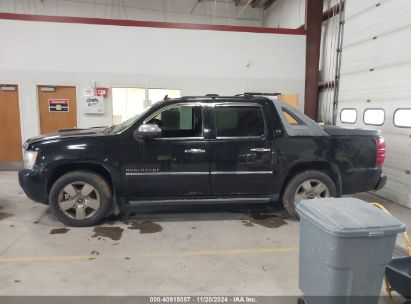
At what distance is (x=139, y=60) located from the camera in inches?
316

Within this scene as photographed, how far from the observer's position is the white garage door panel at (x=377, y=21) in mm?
5232

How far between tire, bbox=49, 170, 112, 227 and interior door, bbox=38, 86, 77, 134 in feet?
14.7

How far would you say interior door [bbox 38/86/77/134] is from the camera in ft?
26.1

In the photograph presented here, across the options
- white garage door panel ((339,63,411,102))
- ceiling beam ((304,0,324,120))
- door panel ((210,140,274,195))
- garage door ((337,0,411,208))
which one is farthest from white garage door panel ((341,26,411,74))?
door panel ((210,140,274,195))

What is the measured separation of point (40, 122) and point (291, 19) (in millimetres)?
8677

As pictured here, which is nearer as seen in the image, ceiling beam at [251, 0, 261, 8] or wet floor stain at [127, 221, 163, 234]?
wet floor stain at [127, 221, 163, 234]

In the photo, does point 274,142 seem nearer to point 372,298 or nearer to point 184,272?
point 184,272

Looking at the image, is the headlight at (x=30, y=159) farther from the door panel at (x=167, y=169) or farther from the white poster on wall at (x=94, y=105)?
the white poster on wall at (x=94, y=105)

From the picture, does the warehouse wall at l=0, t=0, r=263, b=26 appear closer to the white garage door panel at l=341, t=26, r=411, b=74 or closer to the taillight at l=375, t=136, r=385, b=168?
the white garage door panel at l=341, t=26, r=411, b=74

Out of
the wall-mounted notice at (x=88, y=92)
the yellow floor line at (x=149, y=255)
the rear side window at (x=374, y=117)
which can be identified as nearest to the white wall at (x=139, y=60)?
the wall-mounted notice at (x=88, y=92)

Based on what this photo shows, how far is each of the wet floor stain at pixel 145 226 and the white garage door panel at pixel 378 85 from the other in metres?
4.58

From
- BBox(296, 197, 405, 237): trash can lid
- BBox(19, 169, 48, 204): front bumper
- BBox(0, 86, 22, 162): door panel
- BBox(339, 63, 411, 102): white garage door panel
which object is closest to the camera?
BBox(296, 197, 405, 237): trash can lid

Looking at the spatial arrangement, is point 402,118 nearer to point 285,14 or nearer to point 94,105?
point 94,105

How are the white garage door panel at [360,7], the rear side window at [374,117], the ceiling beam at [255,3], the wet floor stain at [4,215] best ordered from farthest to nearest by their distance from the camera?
the ceiling beam at [255,3] → the white garage door panel at [360,7] → the rear side window at [374,117] → the wet floor stain at [4,215]
